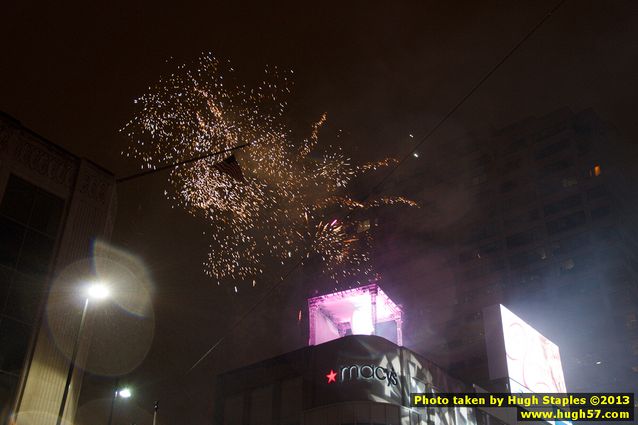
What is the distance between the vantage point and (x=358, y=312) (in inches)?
1703

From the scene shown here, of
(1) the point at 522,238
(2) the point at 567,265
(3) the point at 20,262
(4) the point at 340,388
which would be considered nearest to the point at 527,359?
(4) the point at 340,388

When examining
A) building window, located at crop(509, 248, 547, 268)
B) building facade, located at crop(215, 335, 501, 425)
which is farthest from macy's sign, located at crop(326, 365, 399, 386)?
building window, located at crop(509, 248, 547, 268)

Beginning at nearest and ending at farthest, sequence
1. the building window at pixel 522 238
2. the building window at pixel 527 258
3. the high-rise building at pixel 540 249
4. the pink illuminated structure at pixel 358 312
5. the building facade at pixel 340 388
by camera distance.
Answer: the building facade at pixel 340 388
the pink illuminated structure at pixel 358 312
the high-rise building at pixel 540 249
the building window at pixel 527 258
the building window at pixel 522 238

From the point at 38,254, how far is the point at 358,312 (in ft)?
83.4

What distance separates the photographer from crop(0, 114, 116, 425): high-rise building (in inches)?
802

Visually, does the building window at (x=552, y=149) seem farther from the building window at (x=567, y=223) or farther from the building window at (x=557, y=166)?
the building window at (x=567, y=223)

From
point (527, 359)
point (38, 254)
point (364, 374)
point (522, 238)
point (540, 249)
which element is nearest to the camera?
point (38, 254)

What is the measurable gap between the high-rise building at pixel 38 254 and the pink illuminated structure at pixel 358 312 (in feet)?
70.0

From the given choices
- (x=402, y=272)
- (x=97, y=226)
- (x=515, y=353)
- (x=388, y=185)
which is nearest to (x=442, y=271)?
(x=402, y=272)

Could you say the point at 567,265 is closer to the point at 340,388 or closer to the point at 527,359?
the point at 527,359

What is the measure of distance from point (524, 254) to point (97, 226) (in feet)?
214

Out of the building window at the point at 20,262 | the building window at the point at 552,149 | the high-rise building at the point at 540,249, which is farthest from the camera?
the building window at the point at 552,149

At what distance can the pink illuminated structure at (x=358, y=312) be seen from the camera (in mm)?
42531

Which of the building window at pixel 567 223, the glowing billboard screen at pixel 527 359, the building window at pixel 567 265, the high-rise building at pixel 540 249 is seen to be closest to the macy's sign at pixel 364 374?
the glowing billboard screen at pixel 527 359
